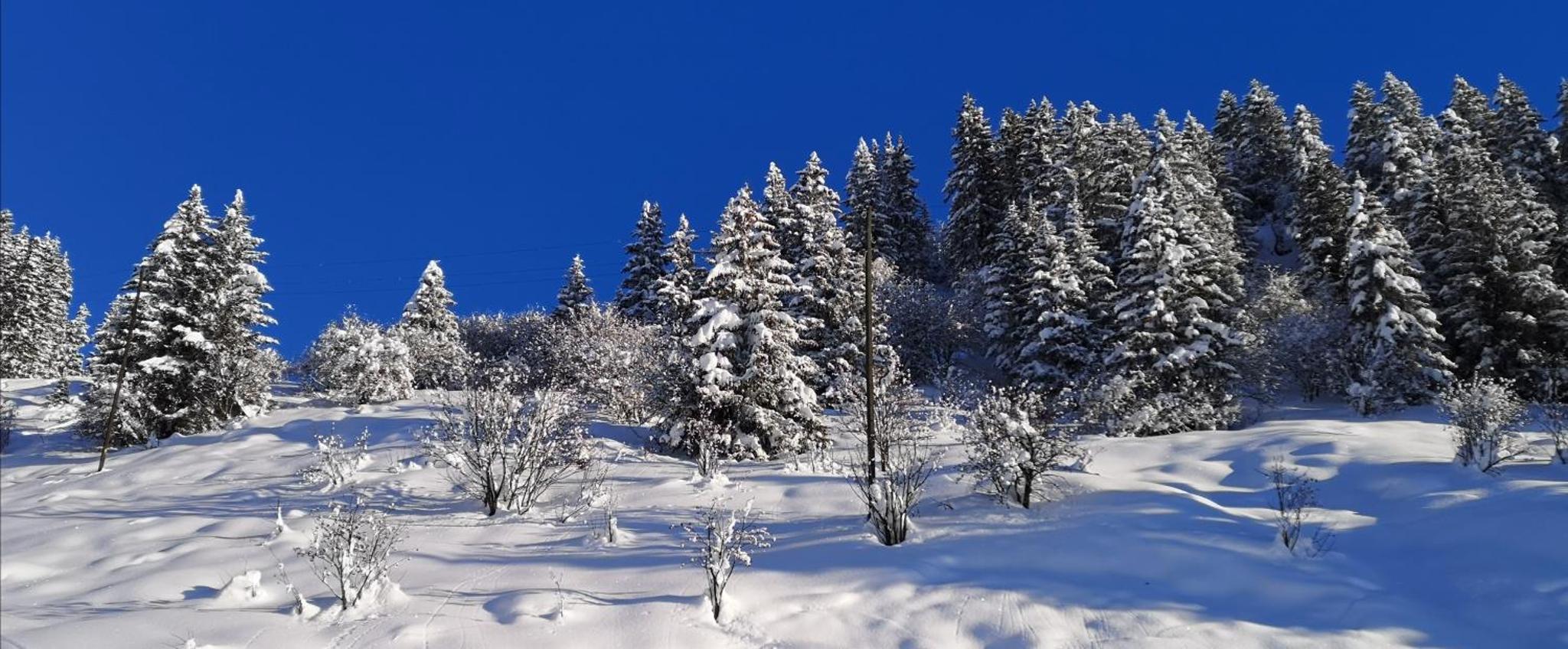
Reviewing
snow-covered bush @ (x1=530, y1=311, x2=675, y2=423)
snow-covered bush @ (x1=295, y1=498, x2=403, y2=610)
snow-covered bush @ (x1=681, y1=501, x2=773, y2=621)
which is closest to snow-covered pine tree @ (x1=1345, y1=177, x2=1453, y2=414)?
snow-covered bush @ (x1=530, y1=311, x2=675, y2=423)

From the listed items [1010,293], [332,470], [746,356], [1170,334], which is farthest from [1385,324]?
[332,470]

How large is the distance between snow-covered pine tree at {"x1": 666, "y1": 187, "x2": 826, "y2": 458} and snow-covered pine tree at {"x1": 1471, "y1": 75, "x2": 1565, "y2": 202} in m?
41.1

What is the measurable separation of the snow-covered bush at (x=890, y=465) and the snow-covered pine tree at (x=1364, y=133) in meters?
40.5

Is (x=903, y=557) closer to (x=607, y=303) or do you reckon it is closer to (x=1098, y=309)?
(x=1098, y=309)

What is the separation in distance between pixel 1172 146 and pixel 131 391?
47.3 m

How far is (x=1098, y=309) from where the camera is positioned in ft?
103

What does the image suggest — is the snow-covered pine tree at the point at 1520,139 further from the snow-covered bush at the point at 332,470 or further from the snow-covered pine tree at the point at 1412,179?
the snow-covered bush at the point at 332,470

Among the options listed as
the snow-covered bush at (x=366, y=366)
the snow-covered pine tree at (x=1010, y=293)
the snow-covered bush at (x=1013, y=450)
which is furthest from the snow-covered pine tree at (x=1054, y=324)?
the snow-covered bush at (x=366, y=366)

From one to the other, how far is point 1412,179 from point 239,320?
5220cm

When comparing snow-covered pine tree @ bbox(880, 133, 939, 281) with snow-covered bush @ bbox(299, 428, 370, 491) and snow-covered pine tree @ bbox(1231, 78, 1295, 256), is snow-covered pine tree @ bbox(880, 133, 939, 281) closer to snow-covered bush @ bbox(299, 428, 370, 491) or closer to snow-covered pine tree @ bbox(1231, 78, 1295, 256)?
snow-covered pine tree @ bbox(1231, 78, 1295, 256)

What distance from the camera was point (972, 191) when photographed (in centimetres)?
4616

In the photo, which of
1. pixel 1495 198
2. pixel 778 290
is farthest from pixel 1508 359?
pixel 778 290

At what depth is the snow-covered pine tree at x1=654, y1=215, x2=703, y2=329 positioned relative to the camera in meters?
30.1

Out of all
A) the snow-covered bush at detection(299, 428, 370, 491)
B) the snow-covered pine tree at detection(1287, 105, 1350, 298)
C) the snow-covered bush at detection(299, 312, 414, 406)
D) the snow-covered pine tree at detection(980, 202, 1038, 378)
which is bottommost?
the snow-covered bush at detection(299, 428, 370, 491)
